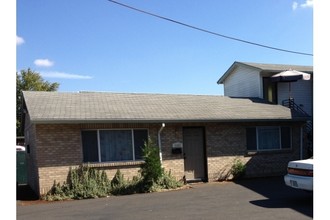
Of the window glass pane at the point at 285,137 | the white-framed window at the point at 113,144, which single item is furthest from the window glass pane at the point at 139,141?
the window glass pane at the point at 285,137

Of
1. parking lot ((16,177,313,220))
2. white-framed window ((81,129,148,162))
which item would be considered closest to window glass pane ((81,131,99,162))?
white-framed window ((81,129,148,162))

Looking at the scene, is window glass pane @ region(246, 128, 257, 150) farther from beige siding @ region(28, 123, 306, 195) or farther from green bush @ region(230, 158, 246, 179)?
green bush @ region(230, 158, 246, 179)

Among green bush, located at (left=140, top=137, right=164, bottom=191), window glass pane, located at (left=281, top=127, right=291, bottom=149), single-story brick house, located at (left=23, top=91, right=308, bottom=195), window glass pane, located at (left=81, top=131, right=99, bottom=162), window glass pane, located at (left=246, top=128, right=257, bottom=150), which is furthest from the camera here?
window glass pane, located at (left=281, top=127, right=291, bottom=149)

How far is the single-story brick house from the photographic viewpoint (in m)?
12.4

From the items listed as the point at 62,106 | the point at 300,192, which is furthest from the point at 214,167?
the point at 62,106

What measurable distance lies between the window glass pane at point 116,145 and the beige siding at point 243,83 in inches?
387

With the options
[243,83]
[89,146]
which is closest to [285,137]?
[243,83]

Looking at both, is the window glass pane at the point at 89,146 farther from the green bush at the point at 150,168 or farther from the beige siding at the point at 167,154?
the green bush at the point at 150,168

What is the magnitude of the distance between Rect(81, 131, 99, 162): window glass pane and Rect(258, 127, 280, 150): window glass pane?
7.13m

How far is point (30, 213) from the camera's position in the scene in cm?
971

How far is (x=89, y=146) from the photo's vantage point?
13.0 metres

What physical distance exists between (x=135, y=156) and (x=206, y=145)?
2.98m

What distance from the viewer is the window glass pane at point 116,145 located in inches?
519
